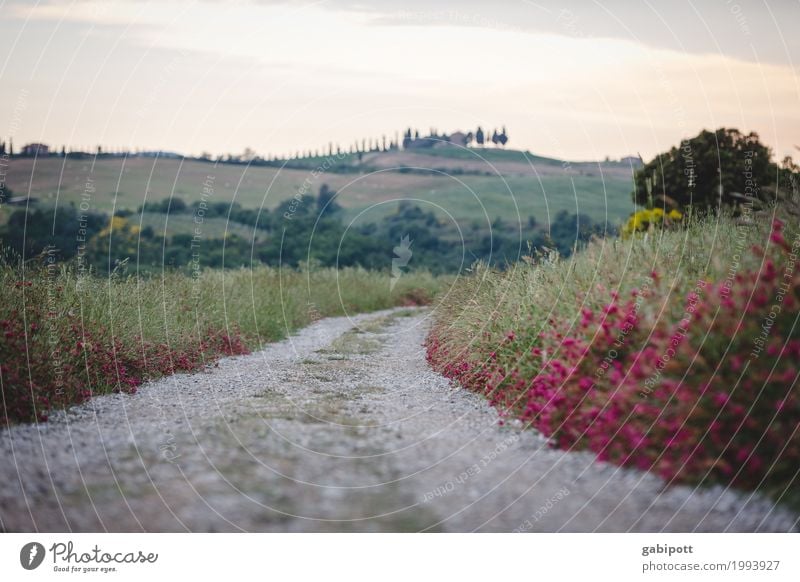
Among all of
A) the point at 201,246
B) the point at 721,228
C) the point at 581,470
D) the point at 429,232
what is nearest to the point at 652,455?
the point at 581,470

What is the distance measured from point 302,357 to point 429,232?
59.9 feet

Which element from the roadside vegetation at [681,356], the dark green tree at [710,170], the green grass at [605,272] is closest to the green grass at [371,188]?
the dark green tree at [710,170]

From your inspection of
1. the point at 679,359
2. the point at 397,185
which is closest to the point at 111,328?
the point at 679,359

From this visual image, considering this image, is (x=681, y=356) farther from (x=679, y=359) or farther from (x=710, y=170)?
(x=710, y=170)

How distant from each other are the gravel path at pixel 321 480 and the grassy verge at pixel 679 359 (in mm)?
239

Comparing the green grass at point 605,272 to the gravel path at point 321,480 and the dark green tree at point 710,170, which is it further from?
the gravel path at point 321,480

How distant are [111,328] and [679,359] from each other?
6.31 metres

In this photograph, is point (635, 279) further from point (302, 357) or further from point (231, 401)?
point (302, 357)

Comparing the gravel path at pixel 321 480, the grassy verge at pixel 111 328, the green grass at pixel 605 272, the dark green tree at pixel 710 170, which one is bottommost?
the gravel path at pixel 321 480

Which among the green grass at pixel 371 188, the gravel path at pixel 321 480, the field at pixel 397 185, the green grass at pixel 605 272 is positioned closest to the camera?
the gravel path at pixel 321 480

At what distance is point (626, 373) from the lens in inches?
218

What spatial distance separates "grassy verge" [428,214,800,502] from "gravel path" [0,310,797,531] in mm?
239

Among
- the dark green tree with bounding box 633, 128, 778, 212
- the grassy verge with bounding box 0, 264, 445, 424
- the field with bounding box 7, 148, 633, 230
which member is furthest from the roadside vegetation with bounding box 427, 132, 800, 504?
the field with bounding box 7, 148, 633, 230

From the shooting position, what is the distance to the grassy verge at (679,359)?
4734mm
